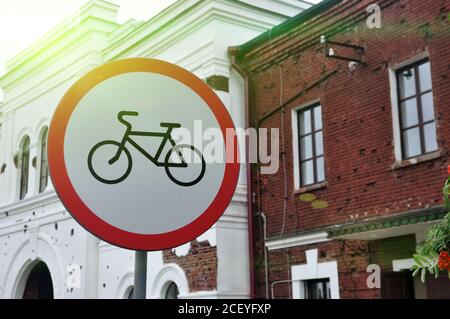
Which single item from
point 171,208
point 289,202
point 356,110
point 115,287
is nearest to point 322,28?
point 356,110

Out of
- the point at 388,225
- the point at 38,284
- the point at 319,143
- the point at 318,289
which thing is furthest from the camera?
the point at 38,284

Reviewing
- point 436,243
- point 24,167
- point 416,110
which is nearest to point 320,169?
point 416,110

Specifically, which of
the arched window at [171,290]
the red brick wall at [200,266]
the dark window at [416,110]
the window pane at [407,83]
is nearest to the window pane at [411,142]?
the dark window at [416,110]

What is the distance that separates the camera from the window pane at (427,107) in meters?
8.72

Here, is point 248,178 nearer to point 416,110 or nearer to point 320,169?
point 320,169

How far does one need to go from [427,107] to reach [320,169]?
2.14 metres

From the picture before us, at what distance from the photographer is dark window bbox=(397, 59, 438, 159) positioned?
873 centimetres

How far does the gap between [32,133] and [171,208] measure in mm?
15522

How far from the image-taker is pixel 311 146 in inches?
419

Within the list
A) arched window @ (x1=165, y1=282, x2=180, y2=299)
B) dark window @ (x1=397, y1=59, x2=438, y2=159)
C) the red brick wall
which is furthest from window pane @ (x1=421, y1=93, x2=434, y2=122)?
arched window @ (x1=165, y1=282, x2=180, y2=299)

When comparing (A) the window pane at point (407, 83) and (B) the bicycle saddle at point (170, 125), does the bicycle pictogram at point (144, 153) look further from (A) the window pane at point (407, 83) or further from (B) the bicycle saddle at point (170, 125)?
(A) the window pane at point (407, 83)

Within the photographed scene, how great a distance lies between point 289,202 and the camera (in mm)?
10844

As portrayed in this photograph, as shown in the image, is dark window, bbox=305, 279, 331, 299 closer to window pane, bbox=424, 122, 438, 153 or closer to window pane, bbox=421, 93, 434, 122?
window pane, bbox=424, 122, 438, 153
